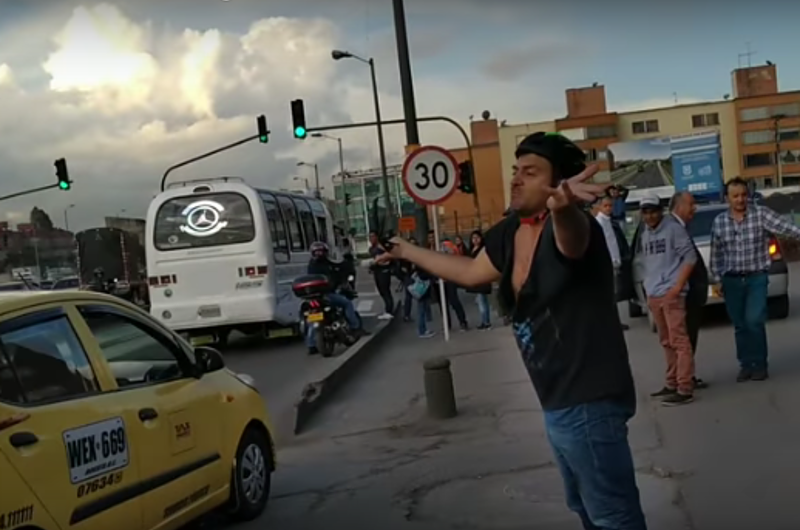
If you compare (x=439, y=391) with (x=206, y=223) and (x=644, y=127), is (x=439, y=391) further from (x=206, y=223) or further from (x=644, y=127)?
(x=644, y=127)

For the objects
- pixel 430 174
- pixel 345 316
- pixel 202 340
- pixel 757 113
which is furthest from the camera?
pixel 757 113

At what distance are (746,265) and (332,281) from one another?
8.50m

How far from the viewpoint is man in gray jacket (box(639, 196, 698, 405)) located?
28.3 feet

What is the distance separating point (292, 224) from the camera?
66.5 feet

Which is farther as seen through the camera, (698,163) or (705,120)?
(705,120)

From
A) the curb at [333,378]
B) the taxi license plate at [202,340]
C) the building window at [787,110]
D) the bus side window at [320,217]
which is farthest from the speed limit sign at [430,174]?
the building window at [787,110]

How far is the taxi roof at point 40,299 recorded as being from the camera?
15.4 ft

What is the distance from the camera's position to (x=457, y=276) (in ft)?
12.8

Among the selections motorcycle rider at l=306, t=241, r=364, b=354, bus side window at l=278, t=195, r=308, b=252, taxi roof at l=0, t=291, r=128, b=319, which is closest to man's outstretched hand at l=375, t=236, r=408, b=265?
taxi roof at l=0, t=291, r=128, b=319

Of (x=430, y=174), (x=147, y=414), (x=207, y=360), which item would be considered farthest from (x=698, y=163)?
(x=147, y=414)

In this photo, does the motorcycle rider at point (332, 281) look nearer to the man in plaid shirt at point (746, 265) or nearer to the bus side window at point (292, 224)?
the bus side window at point (292, 224)

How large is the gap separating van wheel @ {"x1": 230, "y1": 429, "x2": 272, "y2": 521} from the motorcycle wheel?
27.0 feet

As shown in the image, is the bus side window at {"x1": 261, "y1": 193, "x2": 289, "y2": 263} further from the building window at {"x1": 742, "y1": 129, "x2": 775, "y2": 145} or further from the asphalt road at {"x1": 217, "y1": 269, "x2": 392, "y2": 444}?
the building window at {"x1": 742, "y1": 129, "x2": 775, "y2": 145}

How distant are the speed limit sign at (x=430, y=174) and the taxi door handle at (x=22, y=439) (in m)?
9.32
